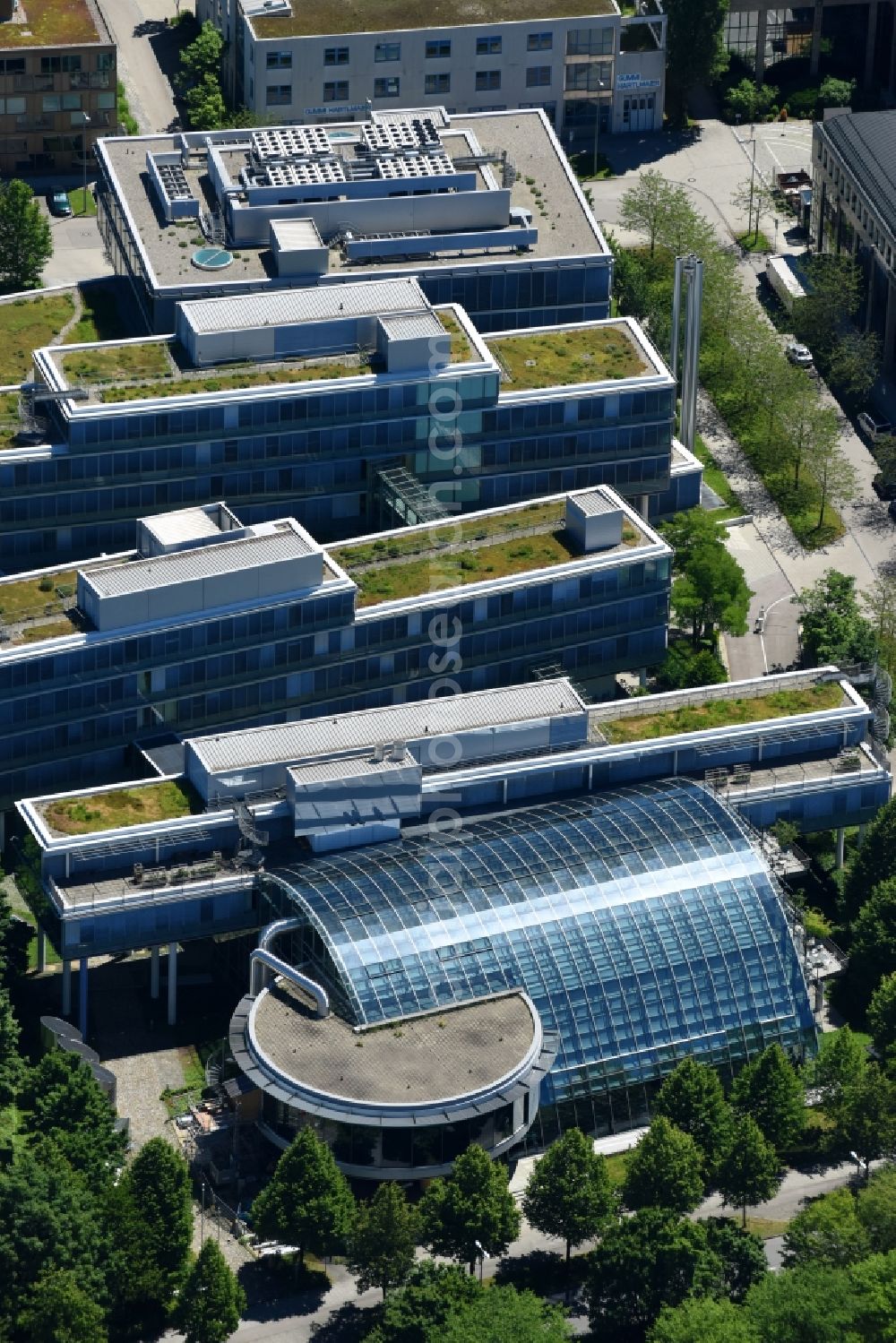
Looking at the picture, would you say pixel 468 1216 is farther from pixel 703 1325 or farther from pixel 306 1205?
pixel 703 1325

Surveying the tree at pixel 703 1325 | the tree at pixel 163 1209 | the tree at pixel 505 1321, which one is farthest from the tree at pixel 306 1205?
the tree at pixel 703 1325

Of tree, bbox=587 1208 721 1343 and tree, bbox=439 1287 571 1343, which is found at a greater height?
tree, bbox=439 1287 571 1343

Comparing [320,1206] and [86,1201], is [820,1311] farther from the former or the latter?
[86,1201]

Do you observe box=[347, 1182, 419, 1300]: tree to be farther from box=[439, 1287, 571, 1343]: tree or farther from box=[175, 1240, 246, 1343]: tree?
box=[175, 1240, 246, 1343]: tree

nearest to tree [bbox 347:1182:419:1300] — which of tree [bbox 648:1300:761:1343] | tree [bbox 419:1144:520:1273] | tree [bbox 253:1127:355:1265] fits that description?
tree [bbox 419:1144:520:1273]

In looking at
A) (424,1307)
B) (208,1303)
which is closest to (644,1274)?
(424,1307)

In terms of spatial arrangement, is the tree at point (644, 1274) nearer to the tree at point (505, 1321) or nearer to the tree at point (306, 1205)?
the tree at point (505, 1321)

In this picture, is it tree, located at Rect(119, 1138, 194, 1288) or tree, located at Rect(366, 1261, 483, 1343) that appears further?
tree, located at Rect(119, 1138, 194, 1288)
